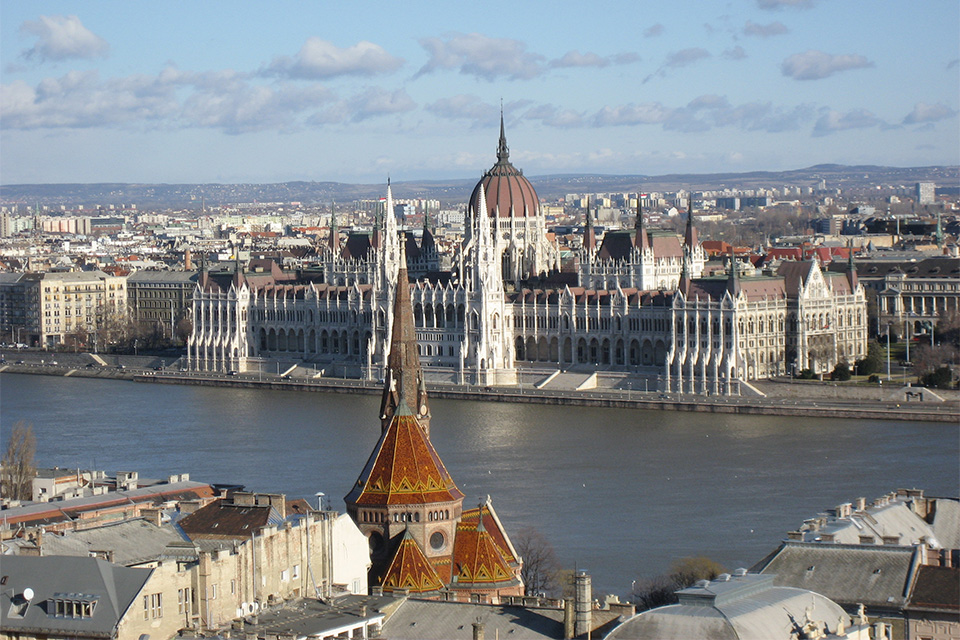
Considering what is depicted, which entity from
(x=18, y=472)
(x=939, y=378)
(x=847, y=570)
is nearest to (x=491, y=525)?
(x=847, y=570)

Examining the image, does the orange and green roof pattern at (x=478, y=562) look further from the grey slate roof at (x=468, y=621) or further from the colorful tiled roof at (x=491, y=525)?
the grey slate roof at (x=468, y=621)

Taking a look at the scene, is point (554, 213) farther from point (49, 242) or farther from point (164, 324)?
point (164, 324)

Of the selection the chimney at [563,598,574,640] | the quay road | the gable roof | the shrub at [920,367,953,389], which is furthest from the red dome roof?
the chimney at [563,598,574,640]

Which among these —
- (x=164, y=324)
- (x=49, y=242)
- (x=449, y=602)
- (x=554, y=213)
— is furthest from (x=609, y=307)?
(x=554, y=213)

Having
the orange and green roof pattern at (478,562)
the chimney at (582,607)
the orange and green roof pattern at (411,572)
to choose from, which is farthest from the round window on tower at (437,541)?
the chimney at (582,607)

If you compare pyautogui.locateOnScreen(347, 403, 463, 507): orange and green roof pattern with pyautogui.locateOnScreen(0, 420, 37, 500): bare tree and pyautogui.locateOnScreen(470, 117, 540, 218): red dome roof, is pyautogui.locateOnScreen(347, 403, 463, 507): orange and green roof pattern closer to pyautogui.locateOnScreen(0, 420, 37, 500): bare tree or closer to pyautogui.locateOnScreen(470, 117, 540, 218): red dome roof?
pyautogui.locateOnScreen(0, 420, 37, 500): bare tree

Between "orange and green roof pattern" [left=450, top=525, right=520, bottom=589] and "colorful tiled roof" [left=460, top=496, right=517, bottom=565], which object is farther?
"colorful tiled roof" [left=460, top=496, right=517, bottom=565]
